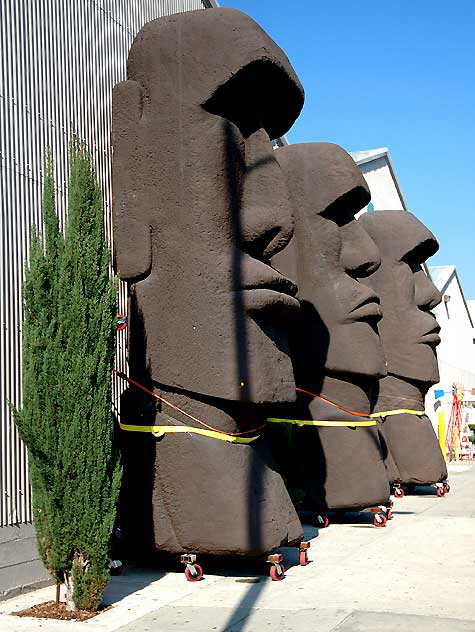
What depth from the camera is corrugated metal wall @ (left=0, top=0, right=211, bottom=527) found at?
23.0ft

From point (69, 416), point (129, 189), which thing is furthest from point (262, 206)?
point (69, 416)

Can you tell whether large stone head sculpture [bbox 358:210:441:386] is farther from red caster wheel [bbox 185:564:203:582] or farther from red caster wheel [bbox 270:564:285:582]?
red caster wheel [bbox 185:564:203:582]

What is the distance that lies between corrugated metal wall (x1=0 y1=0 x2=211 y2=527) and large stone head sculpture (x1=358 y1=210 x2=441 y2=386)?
16.1 ft

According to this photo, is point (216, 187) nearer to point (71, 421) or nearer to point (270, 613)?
point (71, 421)

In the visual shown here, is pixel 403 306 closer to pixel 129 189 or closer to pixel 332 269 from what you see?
pixel 332 269

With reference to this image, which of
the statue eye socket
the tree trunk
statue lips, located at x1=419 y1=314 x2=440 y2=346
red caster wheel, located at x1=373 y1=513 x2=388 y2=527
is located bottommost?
red caster wheel, located at x1=373 y1=513 x2=388 y2=527

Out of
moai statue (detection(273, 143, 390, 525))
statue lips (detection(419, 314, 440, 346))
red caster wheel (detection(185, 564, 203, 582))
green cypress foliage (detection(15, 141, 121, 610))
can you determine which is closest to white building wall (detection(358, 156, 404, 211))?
statue lips (detection(419, 314, 440, 346))

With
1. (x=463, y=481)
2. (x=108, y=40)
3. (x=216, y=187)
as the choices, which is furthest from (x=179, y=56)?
(x=463, y=481)

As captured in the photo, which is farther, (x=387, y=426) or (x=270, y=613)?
(x=387, y=426)

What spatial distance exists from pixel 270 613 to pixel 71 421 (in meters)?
1.88

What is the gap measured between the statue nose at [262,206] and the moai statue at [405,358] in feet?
17.1

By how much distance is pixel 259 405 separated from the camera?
298 inches

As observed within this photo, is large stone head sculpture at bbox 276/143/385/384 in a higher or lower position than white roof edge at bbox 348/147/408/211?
lower

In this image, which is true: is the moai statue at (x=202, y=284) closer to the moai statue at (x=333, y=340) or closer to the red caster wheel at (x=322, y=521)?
the moai statue at (x=333, y=340)
